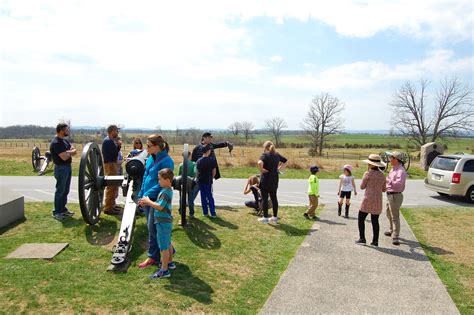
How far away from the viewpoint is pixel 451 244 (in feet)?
22.4

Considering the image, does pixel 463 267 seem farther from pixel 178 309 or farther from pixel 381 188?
pixel 178 309

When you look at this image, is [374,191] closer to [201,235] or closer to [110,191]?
[201,235]

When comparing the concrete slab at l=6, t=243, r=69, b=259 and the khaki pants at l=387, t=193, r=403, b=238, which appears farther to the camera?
the khaki pants at l=387, t=193, r=403, b=238

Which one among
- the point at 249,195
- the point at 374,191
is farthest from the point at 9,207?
the point at 249,195

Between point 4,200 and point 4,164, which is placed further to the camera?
point 4,164

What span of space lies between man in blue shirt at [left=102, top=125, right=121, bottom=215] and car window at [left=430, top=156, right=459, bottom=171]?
32.0 ft

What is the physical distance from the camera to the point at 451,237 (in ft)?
23.9

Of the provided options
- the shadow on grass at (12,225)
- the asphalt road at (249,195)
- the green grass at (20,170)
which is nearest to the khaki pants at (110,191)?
the shadow on grass at (12,225)

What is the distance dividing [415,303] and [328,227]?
3420 millimetres

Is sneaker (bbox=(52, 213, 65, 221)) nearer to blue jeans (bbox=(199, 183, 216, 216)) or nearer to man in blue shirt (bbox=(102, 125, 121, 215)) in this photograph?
man in blue shirt (bbox=(102, 125, 121, 215))

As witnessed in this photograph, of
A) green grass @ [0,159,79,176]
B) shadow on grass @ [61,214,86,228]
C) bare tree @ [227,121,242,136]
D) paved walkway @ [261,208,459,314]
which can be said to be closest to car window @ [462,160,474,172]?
paved walkway @ [261,208,459,314]

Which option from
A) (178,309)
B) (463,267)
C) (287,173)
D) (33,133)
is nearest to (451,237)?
(463,267)

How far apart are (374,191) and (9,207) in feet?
21.4

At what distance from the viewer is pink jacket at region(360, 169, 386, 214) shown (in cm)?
630
